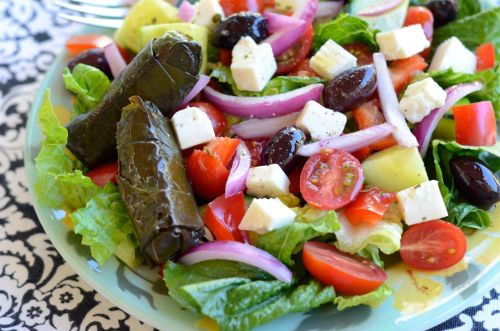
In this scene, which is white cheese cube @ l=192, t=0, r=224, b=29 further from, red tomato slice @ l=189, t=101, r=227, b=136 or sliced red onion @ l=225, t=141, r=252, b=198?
sliced red onion @ l=225, t=141, r=252, b=198

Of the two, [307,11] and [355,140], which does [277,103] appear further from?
[307,11]

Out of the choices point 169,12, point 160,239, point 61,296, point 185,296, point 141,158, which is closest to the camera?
point 185,296

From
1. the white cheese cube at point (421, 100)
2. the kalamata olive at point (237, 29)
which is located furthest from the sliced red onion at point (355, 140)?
the kalamata olive at point (237, 29)

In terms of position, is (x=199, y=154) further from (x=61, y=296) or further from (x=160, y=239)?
(x=61, y=296)

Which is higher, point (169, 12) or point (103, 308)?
point (169, 12)

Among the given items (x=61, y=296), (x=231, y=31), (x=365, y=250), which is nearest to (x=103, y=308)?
(x=61, y=296)

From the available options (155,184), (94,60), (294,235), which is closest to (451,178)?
(294,235)
